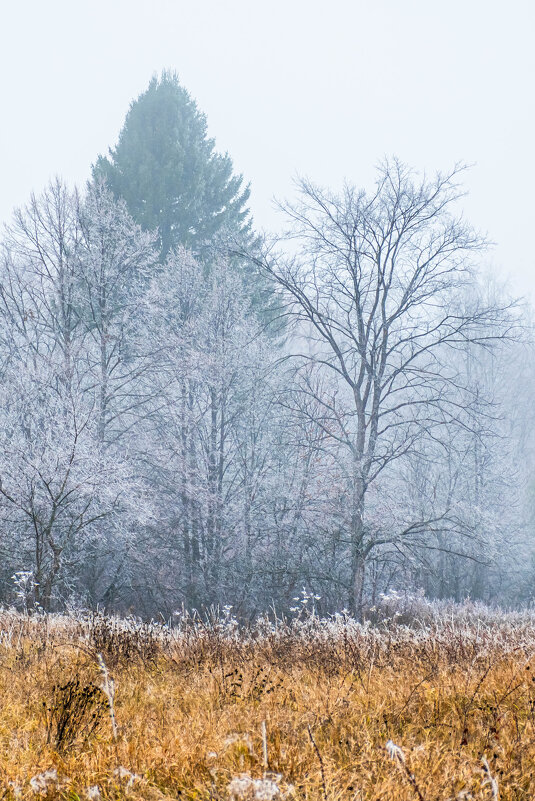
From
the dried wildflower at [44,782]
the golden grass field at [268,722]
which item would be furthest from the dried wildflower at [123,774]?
the dried wildflower at [44,782]

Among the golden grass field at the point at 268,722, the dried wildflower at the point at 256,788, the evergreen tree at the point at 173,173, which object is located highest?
the evergreen tree at the point at 173,173

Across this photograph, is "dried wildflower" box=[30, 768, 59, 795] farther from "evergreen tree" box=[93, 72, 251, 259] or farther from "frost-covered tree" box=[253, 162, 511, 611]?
"evergreen tree" box=[93, 72, 251, 259]

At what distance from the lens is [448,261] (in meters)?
13.9

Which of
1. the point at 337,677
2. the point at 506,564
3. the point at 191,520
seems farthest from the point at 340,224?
the point at 506,564

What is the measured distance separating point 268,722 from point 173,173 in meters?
24.6

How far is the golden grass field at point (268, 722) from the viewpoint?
2.47m

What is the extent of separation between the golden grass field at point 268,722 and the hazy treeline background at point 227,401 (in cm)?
694

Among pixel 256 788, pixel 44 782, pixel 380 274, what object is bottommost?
pixel 44 782

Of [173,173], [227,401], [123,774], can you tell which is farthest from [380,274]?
[173,173]

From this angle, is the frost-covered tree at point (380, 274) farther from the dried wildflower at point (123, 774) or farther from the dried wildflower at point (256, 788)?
the dried wildflower at point (256, 788)

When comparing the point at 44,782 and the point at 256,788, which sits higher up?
the point at 256,788

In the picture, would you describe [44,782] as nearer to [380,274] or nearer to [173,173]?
[380,274]

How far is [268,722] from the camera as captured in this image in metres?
3.12

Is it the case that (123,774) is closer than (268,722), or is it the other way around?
(123,774)
